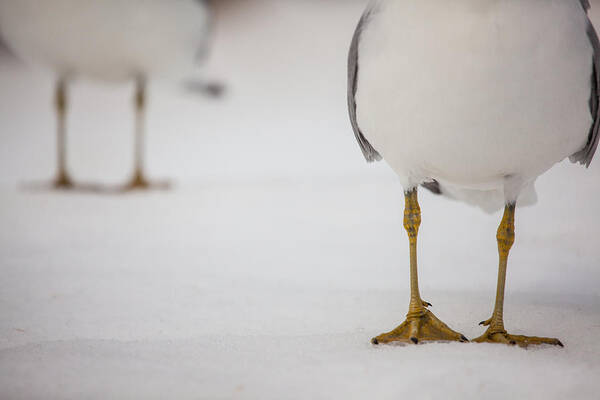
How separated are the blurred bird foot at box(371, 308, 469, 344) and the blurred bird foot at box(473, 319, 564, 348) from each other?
58 millimetres

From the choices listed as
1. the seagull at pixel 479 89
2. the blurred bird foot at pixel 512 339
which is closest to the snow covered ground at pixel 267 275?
the blurred bird foot at pixel 512 339

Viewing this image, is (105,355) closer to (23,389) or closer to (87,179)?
(23,389)

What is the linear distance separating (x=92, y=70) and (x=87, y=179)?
85 centimetres

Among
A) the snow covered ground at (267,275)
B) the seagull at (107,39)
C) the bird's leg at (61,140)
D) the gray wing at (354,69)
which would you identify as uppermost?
the seagull at (107,39)

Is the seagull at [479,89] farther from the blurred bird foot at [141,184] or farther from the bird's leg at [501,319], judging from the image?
the blurred bird foot at [141,184]

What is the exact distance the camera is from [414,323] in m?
2.15

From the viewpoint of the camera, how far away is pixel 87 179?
5.29 meters

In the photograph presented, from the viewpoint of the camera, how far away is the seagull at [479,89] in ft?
5.98

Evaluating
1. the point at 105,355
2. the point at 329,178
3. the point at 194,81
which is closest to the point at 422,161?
the point at 105,355

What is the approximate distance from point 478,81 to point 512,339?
2.41ft

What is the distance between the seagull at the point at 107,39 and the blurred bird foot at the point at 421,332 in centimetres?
300

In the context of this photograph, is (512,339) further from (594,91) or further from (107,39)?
(107,39)

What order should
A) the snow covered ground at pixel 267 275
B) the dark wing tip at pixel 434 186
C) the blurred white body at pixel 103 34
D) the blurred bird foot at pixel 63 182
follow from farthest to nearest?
the blurred bird foot at pixel 63 182
the blurred white body at pixel 103 34
the dark wing tip at pixel 434 186
the snow covered ground at pixel 267 275

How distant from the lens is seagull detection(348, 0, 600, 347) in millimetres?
1823
